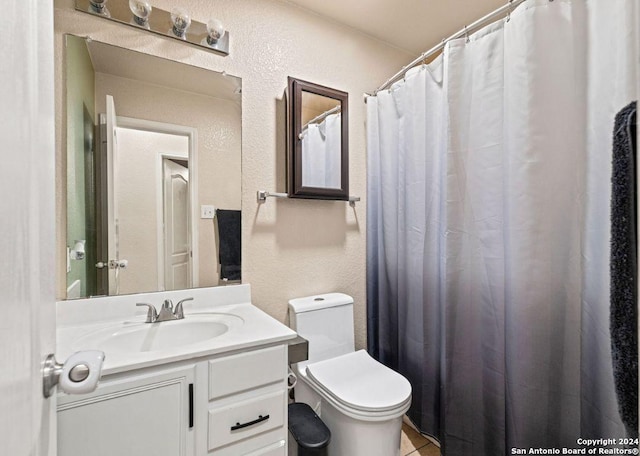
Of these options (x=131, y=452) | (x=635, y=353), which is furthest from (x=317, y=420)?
(x=635, y=353)

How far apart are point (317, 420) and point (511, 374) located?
857mm

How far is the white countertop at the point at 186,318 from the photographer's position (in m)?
0.95

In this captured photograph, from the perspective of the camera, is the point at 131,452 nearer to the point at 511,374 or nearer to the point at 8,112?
the point at 8,112

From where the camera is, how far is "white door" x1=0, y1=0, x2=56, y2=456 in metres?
0.36

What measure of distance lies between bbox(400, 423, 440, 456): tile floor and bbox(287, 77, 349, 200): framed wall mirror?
1.43 metres

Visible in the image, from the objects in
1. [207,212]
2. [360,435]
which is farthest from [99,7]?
[360,435]

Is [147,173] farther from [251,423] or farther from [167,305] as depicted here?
[251,423]

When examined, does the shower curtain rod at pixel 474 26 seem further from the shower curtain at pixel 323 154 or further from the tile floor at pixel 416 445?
the tile floor at pixel 416 445

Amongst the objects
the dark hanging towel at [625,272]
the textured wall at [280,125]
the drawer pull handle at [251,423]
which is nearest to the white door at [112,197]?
the textured wall at [280,125]

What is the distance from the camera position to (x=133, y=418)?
35.8 inches

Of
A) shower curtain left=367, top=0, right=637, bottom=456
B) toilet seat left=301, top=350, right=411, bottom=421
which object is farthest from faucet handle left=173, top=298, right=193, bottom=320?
shower curtain left=367, top=0, right=637, bottom=456

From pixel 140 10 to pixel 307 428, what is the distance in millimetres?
1969

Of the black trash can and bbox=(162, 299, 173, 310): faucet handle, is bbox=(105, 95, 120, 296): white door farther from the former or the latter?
the black trash can

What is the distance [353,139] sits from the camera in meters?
2.01
